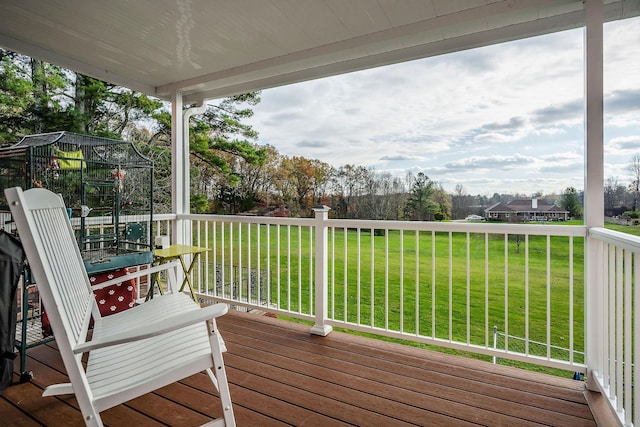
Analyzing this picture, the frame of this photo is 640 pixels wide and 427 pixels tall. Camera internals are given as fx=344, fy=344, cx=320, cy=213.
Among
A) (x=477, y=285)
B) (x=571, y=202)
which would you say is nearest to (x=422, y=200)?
(x=571, y=202)

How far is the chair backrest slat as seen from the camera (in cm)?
115

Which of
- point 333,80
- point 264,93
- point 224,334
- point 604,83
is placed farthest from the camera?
point 264,93

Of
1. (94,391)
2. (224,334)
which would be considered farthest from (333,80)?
(94,391)

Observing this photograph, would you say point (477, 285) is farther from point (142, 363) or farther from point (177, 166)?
point (142, 363)

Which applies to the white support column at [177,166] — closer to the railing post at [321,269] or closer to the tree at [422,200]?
the railing post at [321,269]

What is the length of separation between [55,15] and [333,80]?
12.5 feet

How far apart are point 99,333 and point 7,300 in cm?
71

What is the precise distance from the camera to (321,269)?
2.99 m

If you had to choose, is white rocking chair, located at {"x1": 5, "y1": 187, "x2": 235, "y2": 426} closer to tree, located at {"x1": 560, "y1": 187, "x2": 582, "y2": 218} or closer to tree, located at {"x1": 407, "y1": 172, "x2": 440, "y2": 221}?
tree, located at {"x1": 560, "y1": 187, "x2": 582, "y2": 218}

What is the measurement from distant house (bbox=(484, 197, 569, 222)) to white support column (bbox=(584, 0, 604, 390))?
79 centimetres

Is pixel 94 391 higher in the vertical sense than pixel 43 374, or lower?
higher

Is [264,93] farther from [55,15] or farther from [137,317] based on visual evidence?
[137,317]

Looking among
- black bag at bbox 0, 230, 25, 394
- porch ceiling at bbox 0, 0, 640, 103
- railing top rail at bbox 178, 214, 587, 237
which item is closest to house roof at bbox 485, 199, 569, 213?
railing top rail at bbox 178, 214, 587, 237

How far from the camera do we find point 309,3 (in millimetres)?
2365
